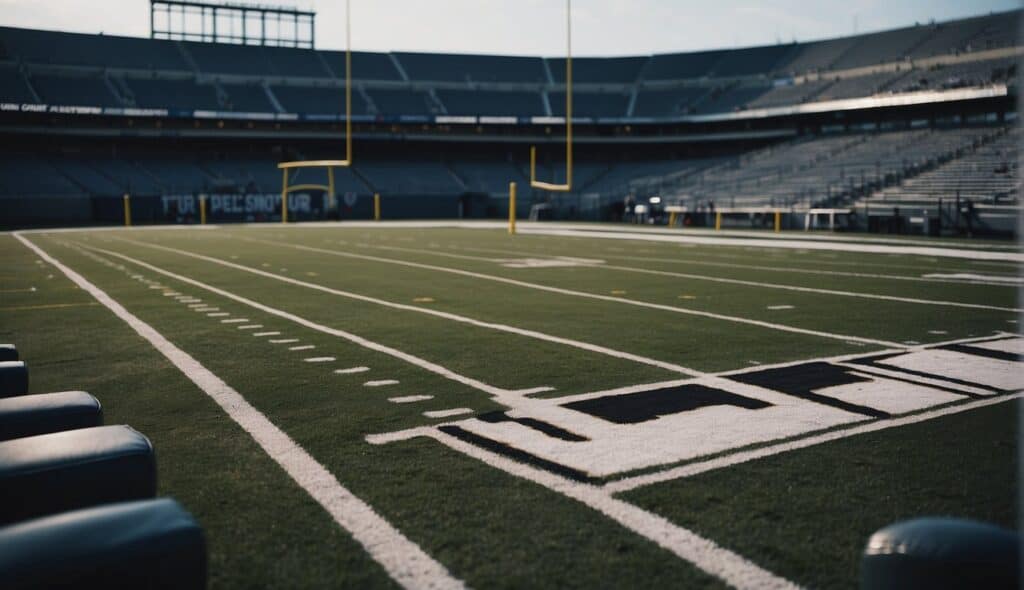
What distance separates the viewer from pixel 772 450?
3.80 metres

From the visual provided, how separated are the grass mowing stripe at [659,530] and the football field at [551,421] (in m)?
0.01

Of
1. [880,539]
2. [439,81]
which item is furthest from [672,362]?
[439,81]

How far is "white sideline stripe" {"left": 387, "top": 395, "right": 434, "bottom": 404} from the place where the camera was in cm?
481

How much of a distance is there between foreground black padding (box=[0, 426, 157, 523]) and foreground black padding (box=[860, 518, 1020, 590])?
2062 millimetres

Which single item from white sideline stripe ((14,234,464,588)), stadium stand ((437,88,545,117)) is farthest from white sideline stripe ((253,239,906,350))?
stadium stand ((437,88,545,117))

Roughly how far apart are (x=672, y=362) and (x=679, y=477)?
8.50 feet

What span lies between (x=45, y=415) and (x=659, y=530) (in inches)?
→ 86.6

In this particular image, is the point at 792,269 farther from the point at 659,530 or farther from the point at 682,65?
the point at 682,65

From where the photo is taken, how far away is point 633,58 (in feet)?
200

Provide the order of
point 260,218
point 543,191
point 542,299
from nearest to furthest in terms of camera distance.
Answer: point 542,299 → point 260,218 → point 543,191

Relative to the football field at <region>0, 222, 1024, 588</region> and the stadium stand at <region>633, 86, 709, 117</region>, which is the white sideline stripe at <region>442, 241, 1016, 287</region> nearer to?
the football field at <region>0, 222, 1024, 588</region>

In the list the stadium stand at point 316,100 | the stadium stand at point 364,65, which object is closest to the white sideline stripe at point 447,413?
the stadium stand at point 316,100

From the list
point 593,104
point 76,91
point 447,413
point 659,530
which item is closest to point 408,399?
point 447,413

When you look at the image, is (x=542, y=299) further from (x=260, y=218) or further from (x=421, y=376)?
(x=260, y=218)
